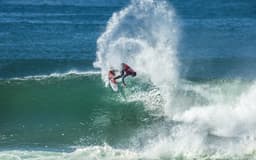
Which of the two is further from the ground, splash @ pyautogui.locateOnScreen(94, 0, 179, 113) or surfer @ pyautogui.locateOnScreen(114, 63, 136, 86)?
splash @ pyautogui.locateOnScreen(94, 0, 179, 113)

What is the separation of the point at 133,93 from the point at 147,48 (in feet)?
10.3

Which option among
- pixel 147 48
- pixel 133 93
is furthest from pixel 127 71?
pixel 147 48

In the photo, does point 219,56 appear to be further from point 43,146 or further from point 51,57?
point 43,146

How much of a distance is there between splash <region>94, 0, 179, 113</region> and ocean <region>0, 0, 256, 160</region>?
7 cm

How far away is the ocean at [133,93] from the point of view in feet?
107

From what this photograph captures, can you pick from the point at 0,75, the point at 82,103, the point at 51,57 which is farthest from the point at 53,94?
the point at 51,57

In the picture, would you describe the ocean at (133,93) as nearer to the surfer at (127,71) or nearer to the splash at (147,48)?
the splash at (147,48)

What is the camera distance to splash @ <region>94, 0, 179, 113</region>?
39.2 m

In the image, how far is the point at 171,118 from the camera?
117 ft

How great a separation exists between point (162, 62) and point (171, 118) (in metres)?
5.29

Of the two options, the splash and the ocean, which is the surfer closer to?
the ocean

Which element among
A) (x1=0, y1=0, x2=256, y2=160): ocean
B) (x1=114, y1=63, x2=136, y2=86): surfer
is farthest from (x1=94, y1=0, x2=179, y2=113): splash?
(x1=114, y1=63, x2=136, y2=86): surfer

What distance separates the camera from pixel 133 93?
39.5 m

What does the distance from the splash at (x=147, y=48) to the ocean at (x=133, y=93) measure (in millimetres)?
72
